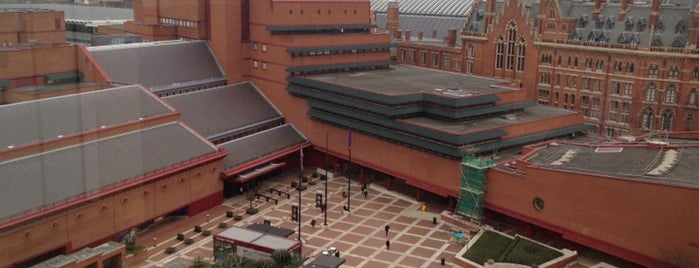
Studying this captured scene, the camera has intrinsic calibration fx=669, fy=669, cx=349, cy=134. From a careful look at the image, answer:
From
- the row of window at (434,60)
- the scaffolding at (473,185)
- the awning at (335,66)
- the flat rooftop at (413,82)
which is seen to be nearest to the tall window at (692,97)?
the flat rooftop at (413,82)

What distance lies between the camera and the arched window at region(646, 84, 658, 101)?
5206cm

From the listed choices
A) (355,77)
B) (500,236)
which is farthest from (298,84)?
(500,236)

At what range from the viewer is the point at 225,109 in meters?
49.1

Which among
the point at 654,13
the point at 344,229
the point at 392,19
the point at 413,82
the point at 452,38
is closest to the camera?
the point at 344,229

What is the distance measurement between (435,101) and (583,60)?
63.9 feet

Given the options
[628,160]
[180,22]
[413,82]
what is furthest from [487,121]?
[180,22]

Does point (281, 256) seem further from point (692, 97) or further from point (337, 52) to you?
point (692, 97)

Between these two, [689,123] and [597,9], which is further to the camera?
[597,9]

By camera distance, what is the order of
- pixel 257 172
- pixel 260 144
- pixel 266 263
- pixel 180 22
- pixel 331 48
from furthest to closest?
1. pixel 180 22
2. pixel 331 48
3. pixel 260 144
4. pixel 257 172
5. pixel 266 263

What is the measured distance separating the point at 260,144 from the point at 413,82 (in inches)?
480

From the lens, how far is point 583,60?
2195 inches

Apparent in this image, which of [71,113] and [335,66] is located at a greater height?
[335,66]

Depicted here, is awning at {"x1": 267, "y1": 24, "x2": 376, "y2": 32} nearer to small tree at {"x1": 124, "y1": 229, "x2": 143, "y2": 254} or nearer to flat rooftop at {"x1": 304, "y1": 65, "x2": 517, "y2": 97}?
flat rooftop at {"x1": 304, "y1": 65, "x2": 517, "y2": 97}

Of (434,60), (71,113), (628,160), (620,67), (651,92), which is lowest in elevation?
(628,160)
